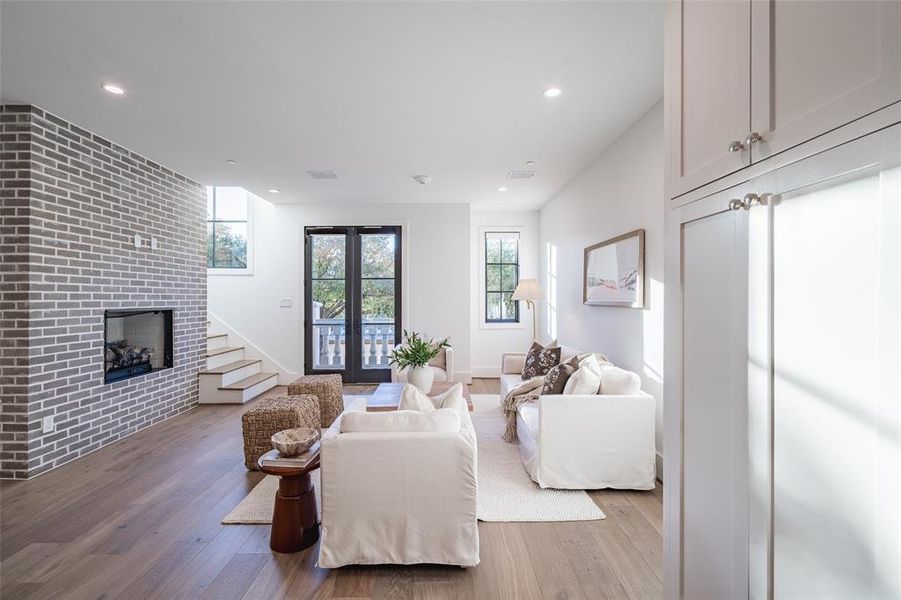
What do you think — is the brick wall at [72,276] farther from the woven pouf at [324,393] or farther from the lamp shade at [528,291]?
the lamp shade at [528,291]

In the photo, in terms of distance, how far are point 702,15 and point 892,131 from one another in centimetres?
78

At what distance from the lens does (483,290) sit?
7055 mm

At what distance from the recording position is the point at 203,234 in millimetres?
5348

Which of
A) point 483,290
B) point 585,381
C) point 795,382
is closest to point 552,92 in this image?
point 585,381

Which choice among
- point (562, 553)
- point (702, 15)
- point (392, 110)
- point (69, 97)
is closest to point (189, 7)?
point (392, 110)

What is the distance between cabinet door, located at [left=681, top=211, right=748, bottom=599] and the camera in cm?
108

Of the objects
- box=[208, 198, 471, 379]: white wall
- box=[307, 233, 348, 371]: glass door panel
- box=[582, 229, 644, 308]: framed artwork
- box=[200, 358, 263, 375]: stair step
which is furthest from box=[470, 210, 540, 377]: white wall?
box=[200, 358, 263, 375]: stair step

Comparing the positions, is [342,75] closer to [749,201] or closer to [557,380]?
[749,201]

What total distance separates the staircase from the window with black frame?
3652mm

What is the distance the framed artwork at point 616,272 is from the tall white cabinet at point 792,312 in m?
2.01

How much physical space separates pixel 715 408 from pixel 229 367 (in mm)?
5815

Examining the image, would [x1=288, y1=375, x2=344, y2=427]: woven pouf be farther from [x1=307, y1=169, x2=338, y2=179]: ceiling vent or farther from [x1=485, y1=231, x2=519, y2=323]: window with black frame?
[x1=485, y1=231, x2=519, y2=323]: window with black frame

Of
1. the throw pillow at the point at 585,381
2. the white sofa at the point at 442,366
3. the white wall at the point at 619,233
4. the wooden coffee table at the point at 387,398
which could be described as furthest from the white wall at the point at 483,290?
the throw pillow at the point at 585,381

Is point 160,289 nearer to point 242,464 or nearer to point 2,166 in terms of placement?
point 2,166
